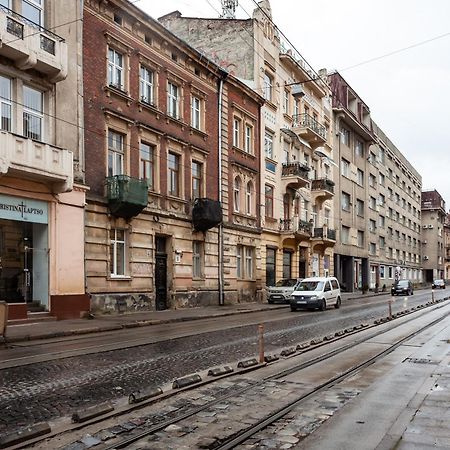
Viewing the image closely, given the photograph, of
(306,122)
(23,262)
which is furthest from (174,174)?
(306,122)

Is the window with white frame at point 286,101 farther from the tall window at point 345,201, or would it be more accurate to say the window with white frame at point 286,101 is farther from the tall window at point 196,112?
the tall window at point 345,201

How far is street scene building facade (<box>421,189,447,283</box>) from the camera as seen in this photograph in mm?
94688

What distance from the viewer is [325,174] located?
149 ft

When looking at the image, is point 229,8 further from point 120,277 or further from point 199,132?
point 120,277

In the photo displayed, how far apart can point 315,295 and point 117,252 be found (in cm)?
1002

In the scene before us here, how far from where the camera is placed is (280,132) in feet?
120

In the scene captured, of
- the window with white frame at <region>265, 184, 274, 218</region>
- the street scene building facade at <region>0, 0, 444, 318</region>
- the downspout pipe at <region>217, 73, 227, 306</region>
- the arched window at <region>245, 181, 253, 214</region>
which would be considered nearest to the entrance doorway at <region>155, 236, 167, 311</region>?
the street scene building facade at <region>0, 0, 444, 318</region>

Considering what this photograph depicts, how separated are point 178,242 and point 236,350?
1365 centimetres

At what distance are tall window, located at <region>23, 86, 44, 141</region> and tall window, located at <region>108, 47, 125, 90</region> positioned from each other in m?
4.01

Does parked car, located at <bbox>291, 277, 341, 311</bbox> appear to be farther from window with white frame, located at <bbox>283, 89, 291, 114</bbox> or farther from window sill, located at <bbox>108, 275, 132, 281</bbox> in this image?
window with white frame, located at <bbox>283, 89, 291, 114</bbox>

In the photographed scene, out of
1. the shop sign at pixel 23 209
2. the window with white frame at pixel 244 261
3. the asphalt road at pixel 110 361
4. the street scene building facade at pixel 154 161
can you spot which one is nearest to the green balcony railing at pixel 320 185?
the street scene building facade at pixel 154 161

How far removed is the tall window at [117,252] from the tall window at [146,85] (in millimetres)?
6068

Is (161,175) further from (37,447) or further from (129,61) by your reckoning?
(37,447)

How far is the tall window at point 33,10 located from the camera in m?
17.6
